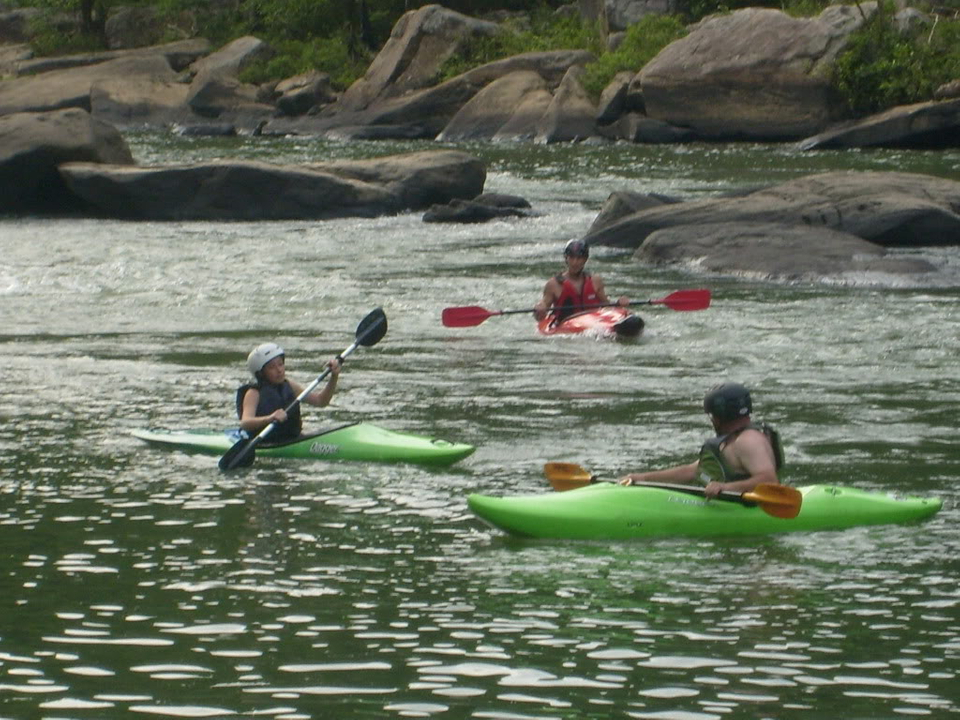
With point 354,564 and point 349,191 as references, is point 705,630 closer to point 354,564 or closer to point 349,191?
point 354,564

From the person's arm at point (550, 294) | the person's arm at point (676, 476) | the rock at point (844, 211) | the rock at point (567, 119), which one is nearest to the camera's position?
the person's arm at point (676, 476)

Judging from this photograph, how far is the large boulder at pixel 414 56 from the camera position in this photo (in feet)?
136

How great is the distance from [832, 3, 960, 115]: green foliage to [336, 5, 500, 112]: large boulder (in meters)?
A: 11.3

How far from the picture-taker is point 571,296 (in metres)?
14.0

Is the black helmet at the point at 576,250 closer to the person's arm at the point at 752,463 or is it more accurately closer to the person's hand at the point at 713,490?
the person's arm at the point at 752,463

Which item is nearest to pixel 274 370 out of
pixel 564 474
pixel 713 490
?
pixel 564 474

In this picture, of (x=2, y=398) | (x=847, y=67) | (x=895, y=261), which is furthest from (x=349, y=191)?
(x=847, y=67)

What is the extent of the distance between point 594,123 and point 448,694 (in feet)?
102

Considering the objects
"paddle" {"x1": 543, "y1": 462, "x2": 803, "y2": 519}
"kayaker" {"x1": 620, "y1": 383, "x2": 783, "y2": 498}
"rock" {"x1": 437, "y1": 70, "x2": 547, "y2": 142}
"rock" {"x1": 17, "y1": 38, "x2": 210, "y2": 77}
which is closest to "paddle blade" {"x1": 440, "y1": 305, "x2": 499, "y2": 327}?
"kayaker" {"x1": 620, "y1": 383, "x2": 783, "y2": 498}

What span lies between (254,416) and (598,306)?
4929 mm

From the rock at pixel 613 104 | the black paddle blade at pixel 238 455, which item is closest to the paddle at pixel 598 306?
the black paddle blade at pixel 238 455

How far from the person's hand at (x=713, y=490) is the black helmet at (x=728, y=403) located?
0.93 ft

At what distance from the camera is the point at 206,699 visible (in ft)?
17.8

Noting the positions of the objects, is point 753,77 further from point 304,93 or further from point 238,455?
point 238,455
